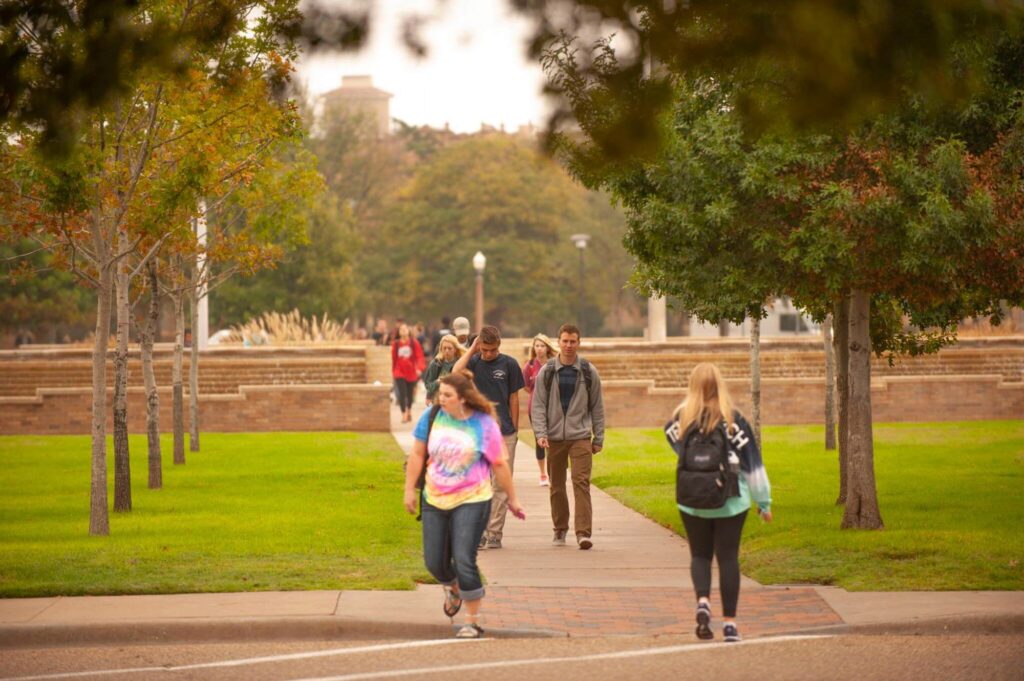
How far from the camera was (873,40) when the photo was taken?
23.6 ft

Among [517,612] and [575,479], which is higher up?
[575,479]

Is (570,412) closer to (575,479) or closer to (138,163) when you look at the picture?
(575,479)

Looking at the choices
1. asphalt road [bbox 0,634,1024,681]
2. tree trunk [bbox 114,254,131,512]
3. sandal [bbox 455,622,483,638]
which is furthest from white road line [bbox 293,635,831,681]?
tree trunk [bbox 114,254,131,512]

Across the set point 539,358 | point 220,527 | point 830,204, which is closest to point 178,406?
point 539,358

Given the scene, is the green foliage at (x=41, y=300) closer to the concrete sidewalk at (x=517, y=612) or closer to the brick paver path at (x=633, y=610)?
the concrete sidewalk at (x=517, y=612)

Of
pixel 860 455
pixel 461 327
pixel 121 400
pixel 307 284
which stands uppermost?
pixel 307 284

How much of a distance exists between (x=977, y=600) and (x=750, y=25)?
5.02m

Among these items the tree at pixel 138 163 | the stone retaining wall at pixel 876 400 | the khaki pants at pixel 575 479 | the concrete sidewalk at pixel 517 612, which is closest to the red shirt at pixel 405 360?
the stone retaining wall at pixel 876 400

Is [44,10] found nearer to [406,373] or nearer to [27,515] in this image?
[27,515]

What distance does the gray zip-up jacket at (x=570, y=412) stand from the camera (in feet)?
44.3

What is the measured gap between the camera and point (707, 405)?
9352 mm

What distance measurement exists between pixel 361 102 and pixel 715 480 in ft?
300

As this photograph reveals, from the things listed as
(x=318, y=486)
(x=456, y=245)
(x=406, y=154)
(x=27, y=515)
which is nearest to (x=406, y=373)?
(x=318, y=486)

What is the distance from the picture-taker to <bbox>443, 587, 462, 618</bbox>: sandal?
977 cm
